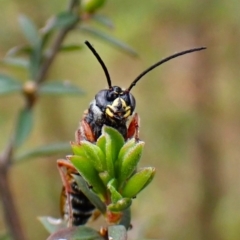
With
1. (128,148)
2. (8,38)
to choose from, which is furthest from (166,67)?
(128,148)

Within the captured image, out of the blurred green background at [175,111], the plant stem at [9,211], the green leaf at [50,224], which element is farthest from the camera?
the blurred green background at [175,111]

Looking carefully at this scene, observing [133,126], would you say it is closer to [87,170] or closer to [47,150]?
[87,170]

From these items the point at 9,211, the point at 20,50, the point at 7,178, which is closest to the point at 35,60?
the point at 20,50

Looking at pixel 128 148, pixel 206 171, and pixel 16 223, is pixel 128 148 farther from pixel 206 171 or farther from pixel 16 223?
pixel 206 171

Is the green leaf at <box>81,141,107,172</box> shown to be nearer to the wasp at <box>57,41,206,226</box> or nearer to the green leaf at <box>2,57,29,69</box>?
the wasp at <box>57,41,206,226</box>

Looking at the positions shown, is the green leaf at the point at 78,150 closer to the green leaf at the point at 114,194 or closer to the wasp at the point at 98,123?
the green leaf at the point at 114,194

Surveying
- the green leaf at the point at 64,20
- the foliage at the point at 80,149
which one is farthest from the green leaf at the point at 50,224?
the green leaf at the point at 64,20
